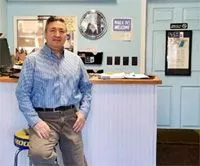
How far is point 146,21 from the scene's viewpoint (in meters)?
4.38

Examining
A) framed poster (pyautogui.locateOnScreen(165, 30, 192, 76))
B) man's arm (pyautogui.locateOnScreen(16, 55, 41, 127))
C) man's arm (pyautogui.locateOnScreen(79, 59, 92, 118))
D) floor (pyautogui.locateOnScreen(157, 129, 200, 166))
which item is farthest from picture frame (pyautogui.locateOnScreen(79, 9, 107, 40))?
man's arm (pyautogui.locateOnScreen(16, 55, 41, 127))

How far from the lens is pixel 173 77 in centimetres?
451

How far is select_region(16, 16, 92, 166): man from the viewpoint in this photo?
2357 mm

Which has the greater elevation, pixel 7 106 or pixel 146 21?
pixel 146 21

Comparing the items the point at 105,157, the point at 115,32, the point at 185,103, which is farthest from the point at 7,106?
the point at 185,103

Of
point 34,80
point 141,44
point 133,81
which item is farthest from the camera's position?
point 141,44

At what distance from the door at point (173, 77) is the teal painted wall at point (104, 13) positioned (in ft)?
0.89

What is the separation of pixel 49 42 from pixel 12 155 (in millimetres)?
1054

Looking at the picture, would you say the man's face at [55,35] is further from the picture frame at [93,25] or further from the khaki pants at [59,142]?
the picture frame at [93,25]

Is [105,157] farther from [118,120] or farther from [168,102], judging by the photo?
[168,102]

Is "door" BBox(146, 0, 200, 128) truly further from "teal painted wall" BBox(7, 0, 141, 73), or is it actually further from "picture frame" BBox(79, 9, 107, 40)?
"picture frame" BBox(79, 9, 107, 40)

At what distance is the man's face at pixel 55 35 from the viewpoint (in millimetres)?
2408

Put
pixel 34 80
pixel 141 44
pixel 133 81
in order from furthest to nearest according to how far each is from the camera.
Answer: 1. pixel 141 44
2. pixel 133 81
3. pixel 34 80

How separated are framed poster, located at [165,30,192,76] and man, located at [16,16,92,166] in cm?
222
